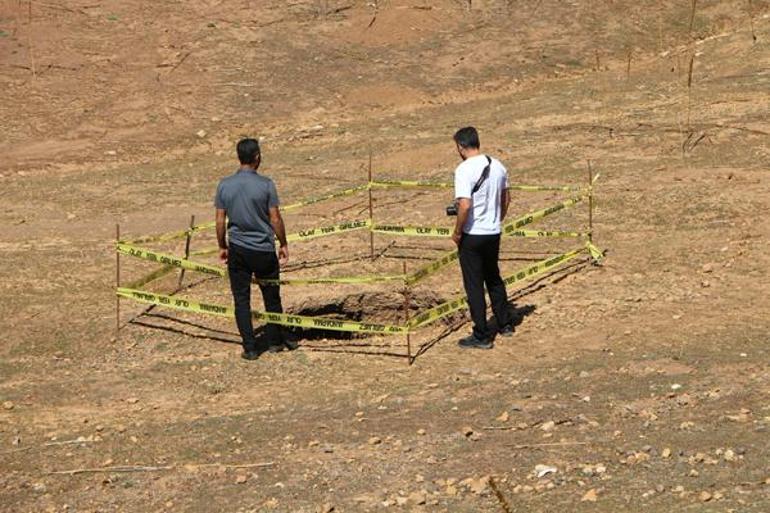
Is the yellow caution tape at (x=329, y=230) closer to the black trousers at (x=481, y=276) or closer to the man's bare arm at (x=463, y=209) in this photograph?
the black trousers at (x=481, y=276)

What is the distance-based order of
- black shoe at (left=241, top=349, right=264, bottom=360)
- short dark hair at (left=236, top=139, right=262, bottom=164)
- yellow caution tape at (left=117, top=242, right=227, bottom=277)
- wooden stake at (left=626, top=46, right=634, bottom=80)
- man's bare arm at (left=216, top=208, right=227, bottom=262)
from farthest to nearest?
wooden stake at (left=626, top=46, right=634, bottom=80) → yellow caution tape at (left=117, top=242, right=227, bottom=277) → black shoe at (left=241, top=349, right=264, bottom=360) → man's bare arm at (left=216, top=208, right=227, bottom=262) → short dark hair at (left=236, top=139, right=262, bottom=164)

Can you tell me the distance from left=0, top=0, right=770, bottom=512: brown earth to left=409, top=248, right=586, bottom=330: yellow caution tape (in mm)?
189

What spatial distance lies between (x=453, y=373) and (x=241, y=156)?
252 centimetres

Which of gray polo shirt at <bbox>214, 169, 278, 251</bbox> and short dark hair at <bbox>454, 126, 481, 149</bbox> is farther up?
short dark hair at <bbox>454, 126, 481, 149</bbox>

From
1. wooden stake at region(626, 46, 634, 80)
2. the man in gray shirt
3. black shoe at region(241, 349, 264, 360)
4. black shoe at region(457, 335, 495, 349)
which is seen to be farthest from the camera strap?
wooden stake at region(626, 46, 634, 80)

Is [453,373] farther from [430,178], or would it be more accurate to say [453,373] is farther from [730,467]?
[430,178]

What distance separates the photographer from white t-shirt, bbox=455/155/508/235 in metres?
9.02

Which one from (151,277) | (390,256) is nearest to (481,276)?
(390,256)

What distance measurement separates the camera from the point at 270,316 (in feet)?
32.2

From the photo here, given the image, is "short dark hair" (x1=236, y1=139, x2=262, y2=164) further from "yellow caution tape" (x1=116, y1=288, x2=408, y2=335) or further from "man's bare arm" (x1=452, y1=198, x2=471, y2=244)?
"man's bare arm" (x1=452, y1=198, x2=471, y2=244)

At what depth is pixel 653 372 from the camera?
28.2ft

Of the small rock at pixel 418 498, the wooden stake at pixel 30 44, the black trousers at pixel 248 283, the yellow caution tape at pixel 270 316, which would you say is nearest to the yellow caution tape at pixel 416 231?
the yellow caution tape at pixel 270 316

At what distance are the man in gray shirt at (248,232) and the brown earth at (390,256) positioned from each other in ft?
1.71

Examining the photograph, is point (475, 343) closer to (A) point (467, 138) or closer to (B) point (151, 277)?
(A) point (467, 138)
